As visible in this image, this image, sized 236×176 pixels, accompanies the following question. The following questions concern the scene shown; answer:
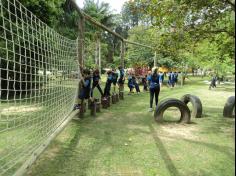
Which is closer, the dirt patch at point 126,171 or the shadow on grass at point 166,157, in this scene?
the dirt patch at point 126,171

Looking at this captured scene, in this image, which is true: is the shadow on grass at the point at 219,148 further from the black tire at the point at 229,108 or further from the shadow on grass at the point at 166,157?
the black tire at the point at 229,108

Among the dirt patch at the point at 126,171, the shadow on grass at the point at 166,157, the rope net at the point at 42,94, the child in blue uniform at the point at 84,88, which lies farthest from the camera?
the child in blue uniform at the point at 84,88

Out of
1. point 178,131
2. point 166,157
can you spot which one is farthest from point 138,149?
point 178,131

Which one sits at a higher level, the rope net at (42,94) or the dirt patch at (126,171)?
the rope net at (42,94)

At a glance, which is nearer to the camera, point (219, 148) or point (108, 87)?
point (219, 148)

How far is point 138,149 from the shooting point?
22.9 ft

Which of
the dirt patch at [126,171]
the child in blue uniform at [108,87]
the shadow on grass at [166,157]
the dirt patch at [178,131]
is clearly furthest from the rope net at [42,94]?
the child in blue uniform at [108,87]

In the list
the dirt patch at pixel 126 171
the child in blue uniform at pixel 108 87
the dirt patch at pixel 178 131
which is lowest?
the dirt patch at pixel 126 171

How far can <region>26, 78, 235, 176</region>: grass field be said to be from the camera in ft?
18.7

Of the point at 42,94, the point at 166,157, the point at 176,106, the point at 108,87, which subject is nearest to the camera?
the point at 166,157

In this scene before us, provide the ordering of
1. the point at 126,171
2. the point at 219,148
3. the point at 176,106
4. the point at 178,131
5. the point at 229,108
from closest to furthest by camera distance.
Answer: the point at 126,171
the point at 219,148
the point at 178,131
the point at 176,106
the point at 229,108

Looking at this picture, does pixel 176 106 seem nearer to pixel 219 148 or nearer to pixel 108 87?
pixel 219 148

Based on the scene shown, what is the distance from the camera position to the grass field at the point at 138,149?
5695 millimetres

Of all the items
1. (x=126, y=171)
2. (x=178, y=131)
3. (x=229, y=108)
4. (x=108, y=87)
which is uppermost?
(x=108, y=87)
